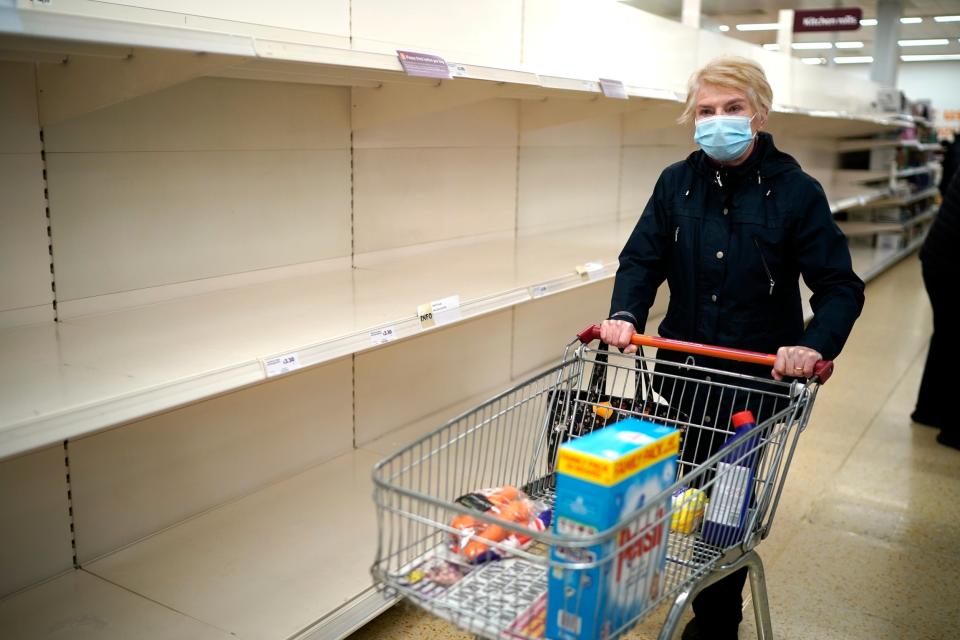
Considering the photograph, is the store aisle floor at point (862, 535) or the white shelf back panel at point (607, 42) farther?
the white shelf back panel at point (607, 42)

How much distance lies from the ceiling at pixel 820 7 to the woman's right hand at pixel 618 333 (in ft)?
17.5

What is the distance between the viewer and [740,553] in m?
1.64

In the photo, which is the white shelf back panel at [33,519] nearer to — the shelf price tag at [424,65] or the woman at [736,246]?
the shelf price tag at [424,65]

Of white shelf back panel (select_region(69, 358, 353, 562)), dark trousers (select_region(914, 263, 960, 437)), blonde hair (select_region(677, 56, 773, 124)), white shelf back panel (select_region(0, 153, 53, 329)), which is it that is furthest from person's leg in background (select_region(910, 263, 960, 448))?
white shelf back panel (select_region(0, 153, 53, 329))

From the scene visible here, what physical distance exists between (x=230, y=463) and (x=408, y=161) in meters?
1.24

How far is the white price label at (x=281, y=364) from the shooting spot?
177cm

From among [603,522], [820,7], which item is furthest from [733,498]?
[820,7]

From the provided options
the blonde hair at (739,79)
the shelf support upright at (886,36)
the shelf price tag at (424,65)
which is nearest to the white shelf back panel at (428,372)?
the shelf price tag at (424,65)

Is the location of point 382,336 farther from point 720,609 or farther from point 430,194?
point 430,194

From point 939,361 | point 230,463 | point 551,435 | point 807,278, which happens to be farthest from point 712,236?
point 939,361

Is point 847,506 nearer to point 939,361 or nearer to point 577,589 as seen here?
point 939,361

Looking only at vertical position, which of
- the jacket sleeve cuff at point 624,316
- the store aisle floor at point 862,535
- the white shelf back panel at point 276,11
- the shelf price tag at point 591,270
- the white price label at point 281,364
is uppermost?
the white shelf back panel at point 276,11

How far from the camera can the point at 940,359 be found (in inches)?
159

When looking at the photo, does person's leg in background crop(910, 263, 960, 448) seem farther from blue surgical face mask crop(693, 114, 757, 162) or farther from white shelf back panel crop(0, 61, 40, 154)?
white shelf back panel crop(0, 61, 40, 154)
